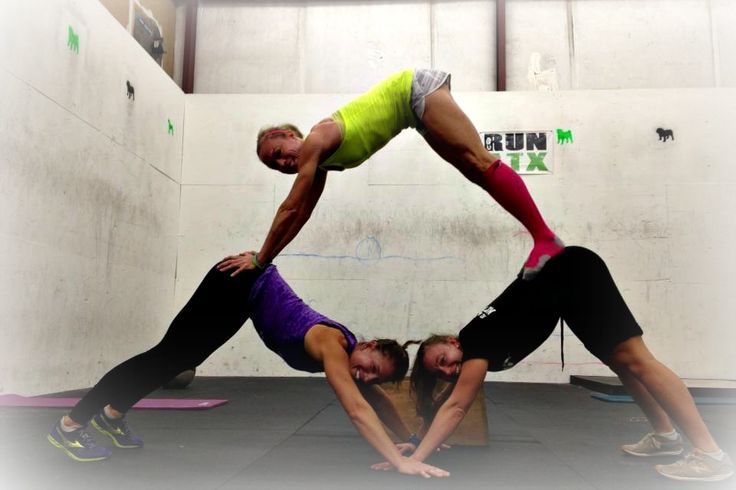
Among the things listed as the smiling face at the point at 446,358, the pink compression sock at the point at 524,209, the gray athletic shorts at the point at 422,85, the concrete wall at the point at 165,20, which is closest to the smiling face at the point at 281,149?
the gray athletic shorts at the point at 422,85

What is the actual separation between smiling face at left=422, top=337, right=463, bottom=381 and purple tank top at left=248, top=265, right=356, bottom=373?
27cm

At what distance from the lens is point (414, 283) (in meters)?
5.38

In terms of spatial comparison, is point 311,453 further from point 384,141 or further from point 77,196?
point 77,196

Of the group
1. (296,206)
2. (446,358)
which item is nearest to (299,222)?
(296,206)

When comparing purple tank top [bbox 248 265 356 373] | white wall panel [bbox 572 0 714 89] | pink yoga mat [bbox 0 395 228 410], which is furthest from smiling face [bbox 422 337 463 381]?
white wall panel [bbox 572 0 714 89]

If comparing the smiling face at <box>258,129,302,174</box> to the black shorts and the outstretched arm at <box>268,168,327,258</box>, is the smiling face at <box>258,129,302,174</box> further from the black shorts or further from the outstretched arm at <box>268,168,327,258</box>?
the black shorts

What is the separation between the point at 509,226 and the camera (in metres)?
5.42

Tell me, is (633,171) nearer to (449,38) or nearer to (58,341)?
(449,38)

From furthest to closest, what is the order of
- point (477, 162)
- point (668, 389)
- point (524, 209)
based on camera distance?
point (477, 162)
point (524, 209)
point (668, 389)

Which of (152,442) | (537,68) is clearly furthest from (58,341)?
(537,68)

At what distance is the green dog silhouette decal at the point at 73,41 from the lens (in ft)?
12.7

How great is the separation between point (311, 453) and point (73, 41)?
320 centimetres

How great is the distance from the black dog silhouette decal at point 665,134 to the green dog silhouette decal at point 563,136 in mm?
773

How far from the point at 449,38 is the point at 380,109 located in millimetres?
3697
